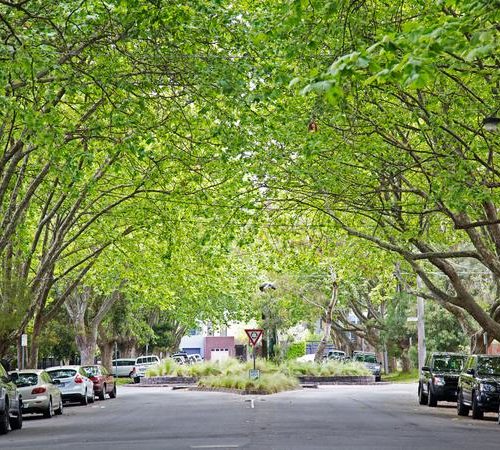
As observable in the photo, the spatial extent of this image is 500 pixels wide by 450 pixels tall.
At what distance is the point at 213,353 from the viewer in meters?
104

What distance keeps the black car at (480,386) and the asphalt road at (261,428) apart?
41 centimetres

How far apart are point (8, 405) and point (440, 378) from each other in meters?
14.1

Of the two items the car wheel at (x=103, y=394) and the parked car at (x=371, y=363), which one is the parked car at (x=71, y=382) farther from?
the parked car at (x=371, y=363)

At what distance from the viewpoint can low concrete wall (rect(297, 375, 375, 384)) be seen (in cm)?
5006

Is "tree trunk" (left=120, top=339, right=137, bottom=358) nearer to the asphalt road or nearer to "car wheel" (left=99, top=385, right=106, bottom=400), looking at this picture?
"car wheel" (left=99, top=385, right=106, bottom=400)

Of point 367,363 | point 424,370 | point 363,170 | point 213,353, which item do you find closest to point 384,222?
point 363,170

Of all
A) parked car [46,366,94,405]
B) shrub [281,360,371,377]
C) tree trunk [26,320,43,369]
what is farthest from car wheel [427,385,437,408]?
shrub [281,360,371,377]

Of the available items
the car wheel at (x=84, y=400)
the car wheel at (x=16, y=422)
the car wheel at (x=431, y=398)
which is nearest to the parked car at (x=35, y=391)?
the car wheel at (x=16, y=422)

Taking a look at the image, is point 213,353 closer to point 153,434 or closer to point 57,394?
point 57,394

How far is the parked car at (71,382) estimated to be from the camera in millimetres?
34594

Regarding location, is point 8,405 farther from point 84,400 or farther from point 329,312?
point 329,312

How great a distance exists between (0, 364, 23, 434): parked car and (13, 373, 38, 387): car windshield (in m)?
3.29

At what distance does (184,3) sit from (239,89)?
6.01ft

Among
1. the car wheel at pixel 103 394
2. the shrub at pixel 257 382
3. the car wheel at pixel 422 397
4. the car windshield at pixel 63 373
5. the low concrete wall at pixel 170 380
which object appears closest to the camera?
the car wheel at pixel 422 397
